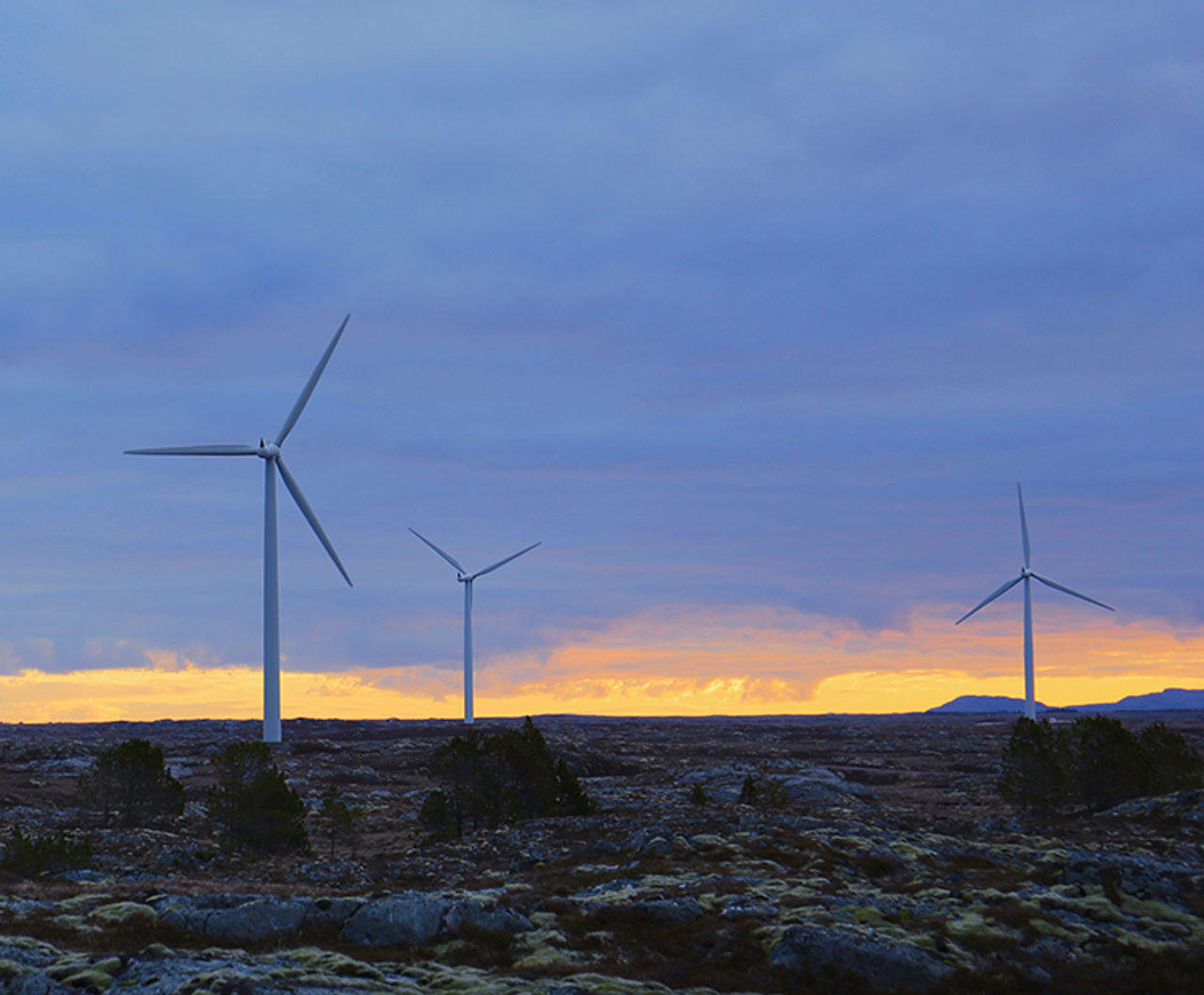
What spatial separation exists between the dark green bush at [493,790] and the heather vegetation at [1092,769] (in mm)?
34963

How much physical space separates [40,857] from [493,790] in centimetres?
2988

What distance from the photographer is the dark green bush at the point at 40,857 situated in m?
56.2

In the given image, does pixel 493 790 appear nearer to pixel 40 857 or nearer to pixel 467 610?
pixel 40 857

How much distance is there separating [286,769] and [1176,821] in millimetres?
95750

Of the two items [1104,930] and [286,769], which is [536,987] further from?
[286,769]

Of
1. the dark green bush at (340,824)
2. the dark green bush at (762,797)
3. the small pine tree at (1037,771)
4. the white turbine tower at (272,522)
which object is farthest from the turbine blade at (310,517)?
the small pine tree at (1037,771)

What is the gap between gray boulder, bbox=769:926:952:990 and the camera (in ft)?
113

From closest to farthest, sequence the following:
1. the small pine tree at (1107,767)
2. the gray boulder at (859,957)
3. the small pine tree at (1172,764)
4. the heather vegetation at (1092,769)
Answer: the gray boulder at (859,957)
the small pine tree at (1107,767)
the heather vegetation at (1092,769)
the small pine tree at (1172,764)

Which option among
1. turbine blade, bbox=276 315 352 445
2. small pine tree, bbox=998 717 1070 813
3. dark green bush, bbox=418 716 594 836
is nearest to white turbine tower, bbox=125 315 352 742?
turbine blade, bbox=276 315 352 445

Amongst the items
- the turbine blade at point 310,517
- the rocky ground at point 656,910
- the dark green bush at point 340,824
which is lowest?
the dark green bush at point 340,824

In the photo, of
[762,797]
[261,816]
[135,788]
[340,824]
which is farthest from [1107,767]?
[135,788]

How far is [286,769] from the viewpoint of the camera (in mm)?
123500

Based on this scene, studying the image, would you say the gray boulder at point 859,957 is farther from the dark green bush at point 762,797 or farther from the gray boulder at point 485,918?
the dark green bush at point 762,797

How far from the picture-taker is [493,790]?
247 feet
